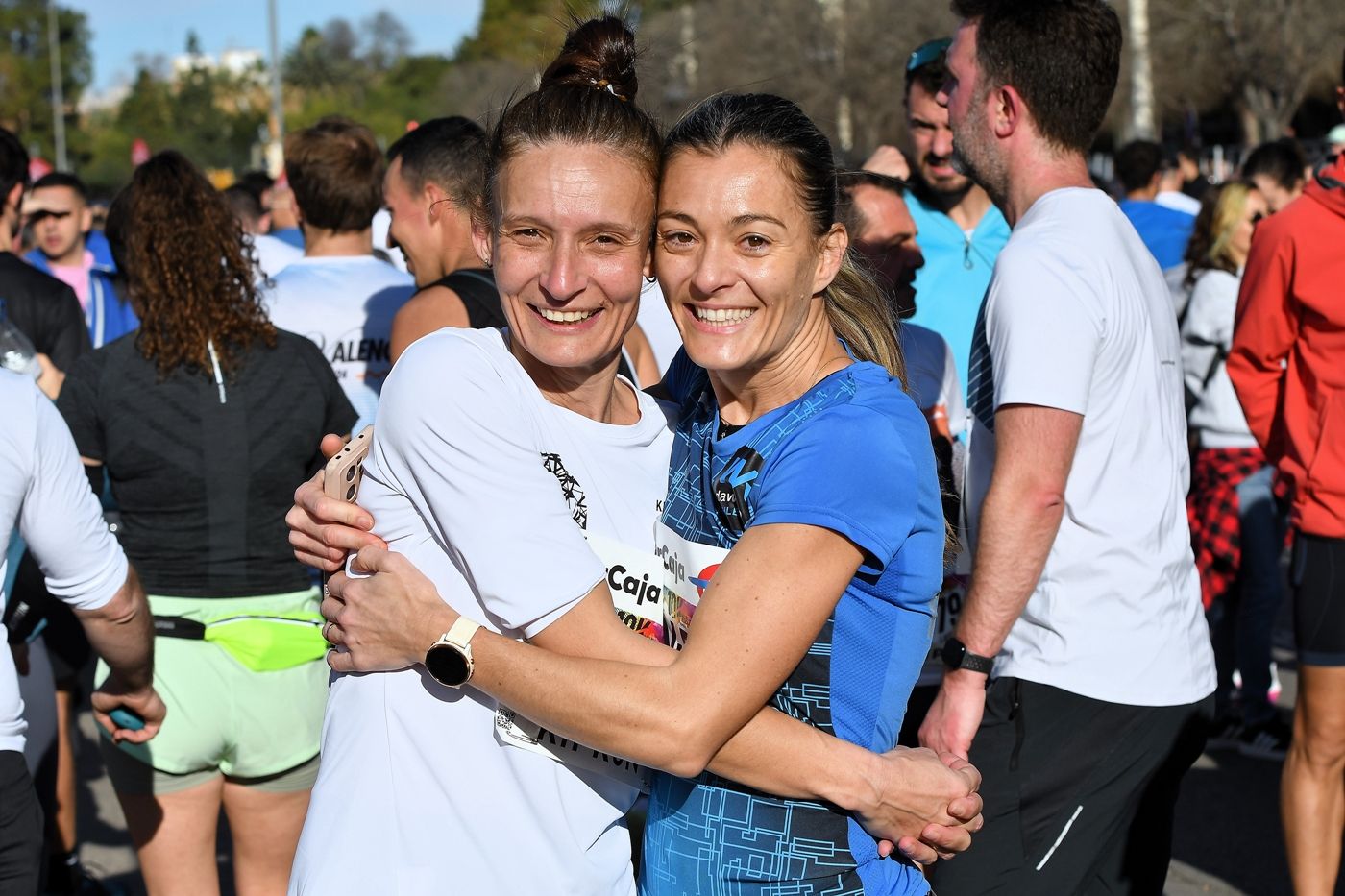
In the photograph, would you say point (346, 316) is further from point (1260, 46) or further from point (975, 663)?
point (1260, 46)

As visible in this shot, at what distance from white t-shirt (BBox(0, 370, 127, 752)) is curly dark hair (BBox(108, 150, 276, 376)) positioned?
1.03 metres

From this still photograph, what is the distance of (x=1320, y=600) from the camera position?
4.00m

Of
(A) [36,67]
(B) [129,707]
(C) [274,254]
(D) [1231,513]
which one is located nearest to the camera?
(B) [129,707]

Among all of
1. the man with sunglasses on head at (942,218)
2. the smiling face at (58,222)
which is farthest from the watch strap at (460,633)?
the smiling face at (58,222)

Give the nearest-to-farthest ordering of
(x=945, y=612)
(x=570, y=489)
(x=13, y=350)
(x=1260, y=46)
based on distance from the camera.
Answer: (x=570, y=489), (x=945, y=612), (x=13, y=350), (x=1260, y=46)

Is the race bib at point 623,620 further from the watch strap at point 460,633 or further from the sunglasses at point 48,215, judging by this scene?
the sunglasses at point 48,215

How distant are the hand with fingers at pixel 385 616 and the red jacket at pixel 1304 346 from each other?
2.98 metres

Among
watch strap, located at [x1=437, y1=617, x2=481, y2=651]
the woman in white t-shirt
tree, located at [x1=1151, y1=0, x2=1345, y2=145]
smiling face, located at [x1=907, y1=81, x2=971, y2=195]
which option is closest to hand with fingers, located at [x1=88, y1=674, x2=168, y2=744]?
watch strap, located at [x1=437, y1=617, x2=481, y2=651]

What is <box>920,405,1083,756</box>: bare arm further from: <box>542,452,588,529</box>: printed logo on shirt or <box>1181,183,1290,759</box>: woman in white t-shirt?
<box>1181,183,1290,759</box>: woman in white t-shirt

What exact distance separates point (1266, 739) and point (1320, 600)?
2420mm

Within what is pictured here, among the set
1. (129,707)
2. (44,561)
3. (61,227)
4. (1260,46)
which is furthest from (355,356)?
(1260,46)

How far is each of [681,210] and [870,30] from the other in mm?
31192

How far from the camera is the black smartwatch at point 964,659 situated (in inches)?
115

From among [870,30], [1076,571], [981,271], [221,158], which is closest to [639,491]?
[1076,571]
